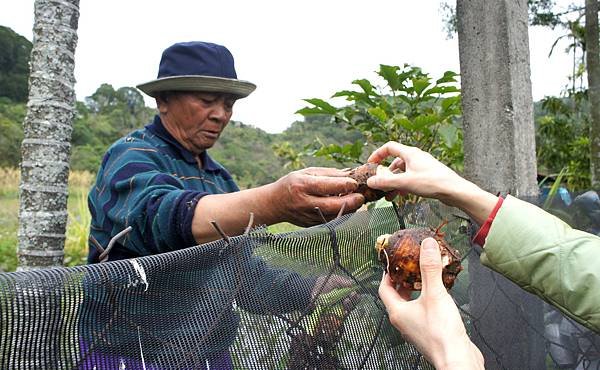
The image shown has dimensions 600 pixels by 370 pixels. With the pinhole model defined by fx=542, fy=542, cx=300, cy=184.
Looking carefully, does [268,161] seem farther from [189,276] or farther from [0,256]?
[189,276]

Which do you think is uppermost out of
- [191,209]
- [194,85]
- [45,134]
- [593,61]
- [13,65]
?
[13,65]

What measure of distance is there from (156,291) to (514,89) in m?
1.68

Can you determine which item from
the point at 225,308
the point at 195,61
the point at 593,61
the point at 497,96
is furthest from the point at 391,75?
the point at 593,61

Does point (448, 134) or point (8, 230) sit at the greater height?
point (448, 134)

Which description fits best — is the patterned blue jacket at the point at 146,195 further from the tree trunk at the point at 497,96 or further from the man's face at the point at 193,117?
the tree trunk at the point at 497,96

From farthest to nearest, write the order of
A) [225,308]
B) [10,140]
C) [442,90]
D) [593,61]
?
1. [10,140]
2. [593,61]
3. [442,90]
4. [225,308]

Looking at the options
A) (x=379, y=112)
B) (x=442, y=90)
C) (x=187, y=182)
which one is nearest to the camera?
(x=187, y=182)

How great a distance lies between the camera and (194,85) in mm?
1664

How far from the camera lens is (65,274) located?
2.35 ft

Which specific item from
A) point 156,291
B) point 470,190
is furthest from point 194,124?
point 156,291

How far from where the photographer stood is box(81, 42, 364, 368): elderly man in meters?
0.80

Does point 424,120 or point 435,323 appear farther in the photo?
point 424,120

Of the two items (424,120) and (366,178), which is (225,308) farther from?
(424,120)

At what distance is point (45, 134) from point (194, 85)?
32.4 inches
